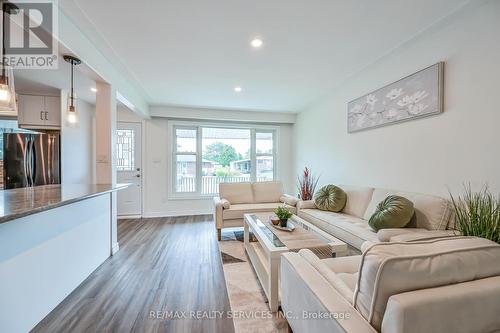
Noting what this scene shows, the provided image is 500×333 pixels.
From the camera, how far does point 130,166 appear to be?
4.80m

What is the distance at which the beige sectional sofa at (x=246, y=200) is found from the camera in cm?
341

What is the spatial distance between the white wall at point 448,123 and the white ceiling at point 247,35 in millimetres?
196

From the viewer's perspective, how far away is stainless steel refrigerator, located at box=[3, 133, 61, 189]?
3293 millimetres

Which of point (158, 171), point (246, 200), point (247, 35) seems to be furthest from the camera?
point (158, 171)

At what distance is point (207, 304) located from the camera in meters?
1.83

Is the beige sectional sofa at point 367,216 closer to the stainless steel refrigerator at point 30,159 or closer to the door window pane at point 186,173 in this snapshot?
the door window pane at point 186,173

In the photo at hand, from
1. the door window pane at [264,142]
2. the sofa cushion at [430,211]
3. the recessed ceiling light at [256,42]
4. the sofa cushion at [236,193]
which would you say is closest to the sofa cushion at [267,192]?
the sofa cushion at [236,193]

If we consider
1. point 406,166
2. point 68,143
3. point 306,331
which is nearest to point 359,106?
point 406,166

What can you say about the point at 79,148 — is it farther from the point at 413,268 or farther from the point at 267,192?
the point at 413,268

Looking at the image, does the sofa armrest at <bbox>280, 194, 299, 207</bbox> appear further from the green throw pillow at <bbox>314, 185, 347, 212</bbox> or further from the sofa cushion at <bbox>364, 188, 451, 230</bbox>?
the sofa cushion at <bbox>364, 188, 451, 230</bbox>

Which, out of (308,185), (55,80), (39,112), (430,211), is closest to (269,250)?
(430,211)

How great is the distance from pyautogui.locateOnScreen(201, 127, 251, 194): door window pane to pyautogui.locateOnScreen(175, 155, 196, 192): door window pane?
236mm

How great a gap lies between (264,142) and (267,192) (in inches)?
73.0

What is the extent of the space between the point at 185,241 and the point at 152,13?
287 centimetres
